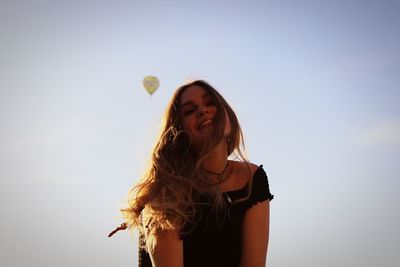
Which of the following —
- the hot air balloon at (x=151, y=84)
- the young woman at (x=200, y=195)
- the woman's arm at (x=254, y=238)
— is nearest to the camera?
the young woman at (x=200, y=195)

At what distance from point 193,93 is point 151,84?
79.4 ft

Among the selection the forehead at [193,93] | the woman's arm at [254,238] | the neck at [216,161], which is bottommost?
the woman's arm at [254,238]

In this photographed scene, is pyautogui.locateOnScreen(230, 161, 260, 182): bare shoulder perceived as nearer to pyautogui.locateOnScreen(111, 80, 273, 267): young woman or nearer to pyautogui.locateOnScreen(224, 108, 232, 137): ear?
pyautogui.locateOnScreen(111, 80, 273, 267): young woman

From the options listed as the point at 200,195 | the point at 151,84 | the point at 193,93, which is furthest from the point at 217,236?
the point at 151,84

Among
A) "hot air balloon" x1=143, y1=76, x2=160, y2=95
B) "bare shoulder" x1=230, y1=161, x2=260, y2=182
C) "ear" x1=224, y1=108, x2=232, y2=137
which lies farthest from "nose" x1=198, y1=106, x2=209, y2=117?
"hot air balloon" x1=143, y1=76, x2=160, y2=95

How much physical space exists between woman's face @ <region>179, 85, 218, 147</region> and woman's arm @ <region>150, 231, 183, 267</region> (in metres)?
1.38

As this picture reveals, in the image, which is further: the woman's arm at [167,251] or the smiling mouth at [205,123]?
the smiling mouth at [205,123]

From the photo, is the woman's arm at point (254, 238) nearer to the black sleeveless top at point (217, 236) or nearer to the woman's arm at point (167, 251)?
the black sleeveless top at point (217, 236)

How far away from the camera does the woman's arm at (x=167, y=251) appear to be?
16.8 feet

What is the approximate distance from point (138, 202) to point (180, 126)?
1.20 meters

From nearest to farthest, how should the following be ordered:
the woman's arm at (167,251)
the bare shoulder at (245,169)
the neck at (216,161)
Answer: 1. the woman's arm at (167,251)
2. the neck at (216,161)
3. the bare shoulder at (245,169)

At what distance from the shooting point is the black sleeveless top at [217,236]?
17.8ft

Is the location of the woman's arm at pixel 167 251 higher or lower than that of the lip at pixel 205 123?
lower

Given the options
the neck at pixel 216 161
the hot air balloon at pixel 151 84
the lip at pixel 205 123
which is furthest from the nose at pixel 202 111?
the hot air balloon at pixel 151 84
